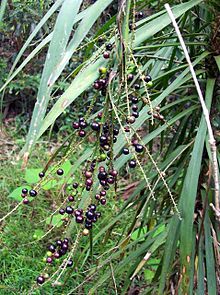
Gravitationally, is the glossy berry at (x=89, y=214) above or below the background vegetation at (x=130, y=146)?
below

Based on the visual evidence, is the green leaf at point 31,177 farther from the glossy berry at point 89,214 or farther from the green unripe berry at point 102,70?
the green unripe berry at point 102,70

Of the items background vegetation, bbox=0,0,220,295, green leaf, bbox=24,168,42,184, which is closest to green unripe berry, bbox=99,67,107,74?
background vegetation, bbox=0,0,220,295

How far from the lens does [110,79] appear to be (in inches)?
22.8

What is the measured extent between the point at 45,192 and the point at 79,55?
848 millimetres

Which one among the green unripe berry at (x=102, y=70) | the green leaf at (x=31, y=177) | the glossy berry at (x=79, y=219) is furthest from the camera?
the green leaf at (x=31, y=177)

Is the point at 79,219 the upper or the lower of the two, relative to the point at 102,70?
lower

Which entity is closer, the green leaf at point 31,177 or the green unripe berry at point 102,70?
the green unripe berry at point 102,70

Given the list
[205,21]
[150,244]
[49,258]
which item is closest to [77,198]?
[49,258]

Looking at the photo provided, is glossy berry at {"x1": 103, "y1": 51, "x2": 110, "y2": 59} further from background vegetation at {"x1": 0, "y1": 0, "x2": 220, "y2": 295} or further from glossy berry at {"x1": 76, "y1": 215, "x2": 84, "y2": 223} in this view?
glossy berry at {"x1": 76, "y1": 215, "x2": 84, "y2": 223}

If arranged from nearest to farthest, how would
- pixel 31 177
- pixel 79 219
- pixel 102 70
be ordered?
pixel 102 70 < pixel 79 219 < pixel 31 177

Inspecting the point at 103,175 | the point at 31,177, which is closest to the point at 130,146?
the point at 103,175

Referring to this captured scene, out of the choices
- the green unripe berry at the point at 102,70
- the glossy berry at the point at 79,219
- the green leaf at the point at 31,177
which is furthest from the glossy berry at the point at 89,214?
the green leaf at the point at 31,177

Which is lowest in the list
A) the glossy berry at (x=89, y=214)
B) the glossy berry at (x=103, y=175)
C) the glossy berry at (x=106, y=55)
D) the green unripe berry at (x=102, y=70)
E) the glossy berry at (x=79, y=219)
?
the glossy berry at (x=79, y=219)

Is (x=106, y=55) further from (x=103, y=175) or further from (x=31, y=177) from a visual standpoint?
(x=31, y=177)
